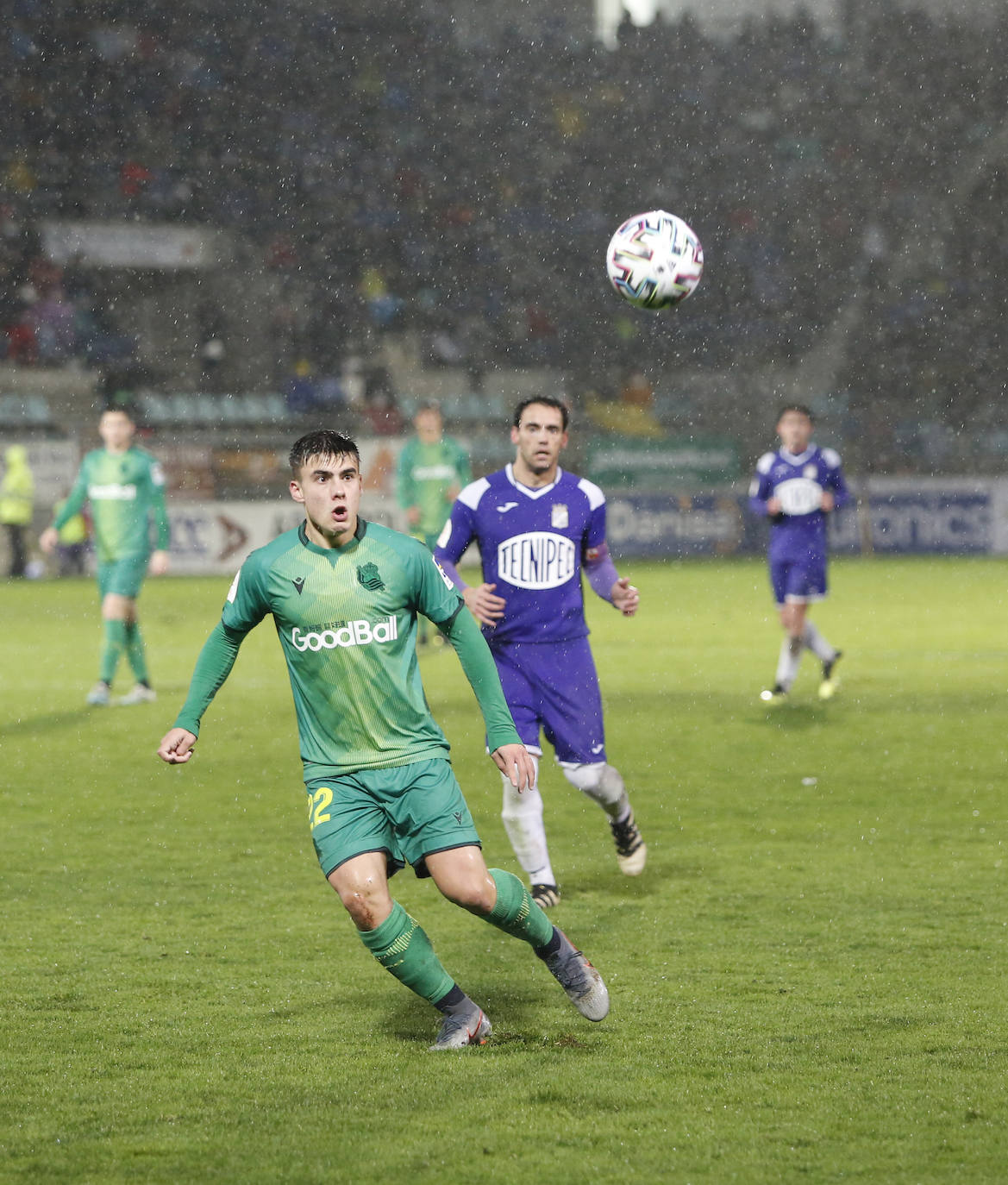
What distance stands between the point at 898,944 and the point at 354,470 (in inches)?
107

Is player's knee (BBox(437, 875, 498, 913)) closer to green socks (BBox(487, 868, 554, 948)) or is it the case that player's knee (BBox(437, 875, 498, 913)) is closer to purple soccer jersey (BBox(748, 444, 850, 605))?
green socks (BBox(487, 868, 554, 948))

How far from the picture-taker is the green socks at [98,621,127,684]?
474 inches

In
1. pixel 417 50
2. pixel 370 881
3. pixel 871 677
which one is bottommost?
pixel 871 677

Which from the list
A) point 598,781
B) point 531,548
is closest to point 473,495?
point 531,548

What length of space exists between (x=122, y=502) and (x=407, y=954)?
844 centimetres

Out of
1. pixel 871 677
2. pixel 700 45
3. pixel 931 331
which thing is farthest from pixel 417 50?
pixel 871 677

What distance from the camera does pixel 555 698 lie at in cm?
653

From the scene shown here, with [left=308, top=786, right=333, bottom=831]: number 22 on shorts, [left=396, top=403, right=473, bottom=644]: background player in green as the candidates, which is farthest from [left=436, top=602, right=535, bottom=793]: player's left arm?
[left=396, top=403, right=473, bottom=644]: background player in green

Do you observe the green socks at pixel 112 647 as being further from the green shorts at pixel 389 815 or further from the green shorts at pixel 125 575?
the green shorts at pixel 389 815

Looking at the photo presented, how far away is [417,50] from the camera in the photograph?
3300cm

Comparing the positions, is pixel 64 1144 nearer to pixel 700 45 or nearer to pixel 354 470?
pixel 354 470

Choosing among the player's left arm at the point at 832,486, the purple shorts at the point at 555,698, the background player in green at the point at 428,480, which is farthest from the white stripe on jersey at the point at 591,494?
the background player in green at the point at 428,480

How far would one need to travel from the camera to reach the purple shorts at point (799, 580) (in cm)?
1217

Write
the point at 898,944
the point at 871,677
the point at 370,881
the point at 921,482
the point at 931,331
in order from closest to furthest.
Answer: the point at 370,881
the point at 898,944
the point at 871,677
the point at 921,482
the point at 931,331
